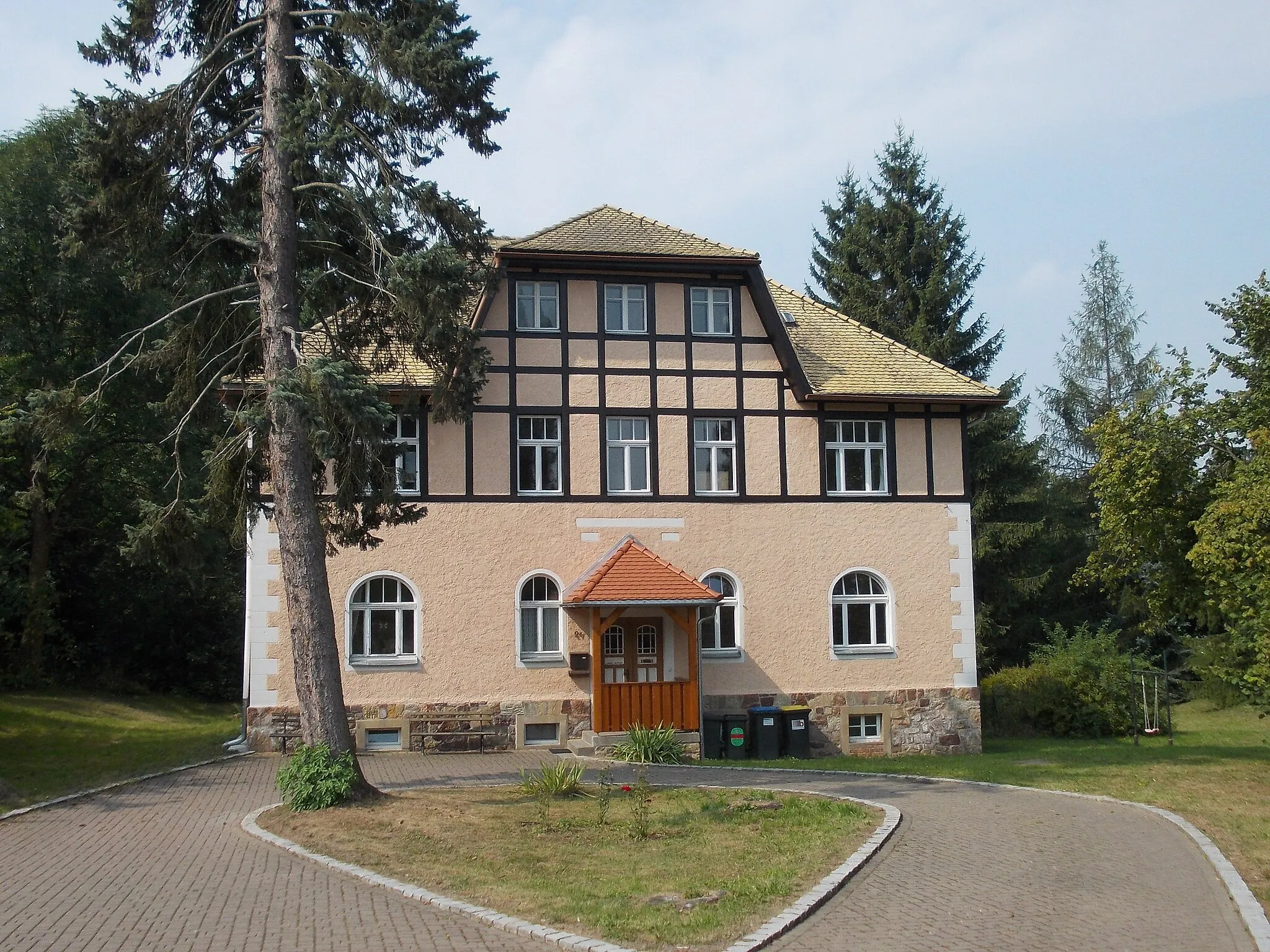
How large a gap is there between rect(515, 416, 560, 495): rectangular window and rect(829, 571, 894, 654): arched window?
568cm

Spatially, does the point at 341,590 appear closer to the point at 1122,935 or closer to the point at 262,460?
the point at 262,460

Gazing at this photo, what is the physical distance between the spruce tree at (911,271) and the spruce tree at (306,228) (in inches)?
924

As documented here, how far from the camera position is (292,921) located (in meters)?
8.45

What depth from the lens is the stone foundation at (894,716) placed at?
21.4 m

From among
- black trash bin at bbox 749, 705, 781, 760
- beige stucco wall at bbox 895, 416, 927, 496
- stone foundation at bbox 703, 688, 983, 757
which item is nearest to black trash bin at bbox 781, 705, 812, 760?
black trash bin at bbox 749, 705, 781, 760

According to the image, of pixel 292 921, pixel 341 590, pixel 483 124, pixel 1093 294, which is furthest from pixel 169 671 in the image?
pixel 1093 294

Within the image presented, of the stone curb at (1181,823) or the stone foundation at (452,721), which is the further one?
the stone foundation at (452,721)

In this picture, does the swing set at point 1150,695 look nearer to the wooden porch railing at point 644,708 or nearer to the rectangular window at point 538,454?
the wooden porch railing at point 644,708

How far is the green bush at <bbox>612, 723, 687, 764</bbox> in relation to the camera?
1859cm

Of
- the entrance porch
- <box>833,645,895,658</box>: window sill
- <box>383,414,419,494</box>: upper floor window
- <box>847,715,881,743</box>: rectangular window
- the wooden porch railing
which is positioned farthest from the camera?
<box>833,645,895,658</box>: window sill

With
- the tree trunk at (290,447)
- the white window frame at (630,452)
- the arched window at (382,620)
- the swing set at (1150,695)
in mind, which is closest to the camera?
the tree trunk at (290,447)

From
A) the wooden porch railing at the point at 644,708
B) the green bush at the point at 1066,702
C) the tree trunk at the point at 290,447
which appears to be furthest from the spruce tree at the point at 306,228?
the green bush at the point at 1066,702

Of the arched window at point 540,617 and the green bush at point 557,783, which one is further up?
the arched window at point 540,617

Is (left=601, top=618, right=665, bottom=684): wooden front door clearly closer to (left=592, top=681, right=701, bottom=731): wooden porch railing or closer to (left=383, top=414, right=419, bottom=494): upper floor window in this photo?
(left=592, top=681, right=701, bottom=731): wooden porch railing
